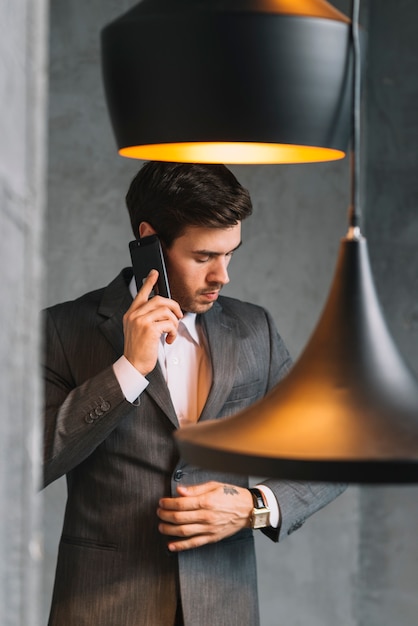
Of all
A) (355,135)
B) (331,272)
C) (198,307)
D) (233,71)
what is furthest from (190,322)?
(331,272)

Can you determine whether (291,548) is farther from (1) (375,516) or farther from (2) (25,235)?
(2) (25,235)

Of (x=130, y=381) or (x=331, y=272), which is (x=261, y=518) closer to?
(x=130, y=381)

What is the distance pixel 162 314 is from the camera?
2.12 metres

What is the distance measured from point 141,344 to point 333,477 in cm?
127

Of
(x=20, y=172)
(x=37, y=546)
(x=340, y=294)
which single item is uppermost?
(x=20, y=172)

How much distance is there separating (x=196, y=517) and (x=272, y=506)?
8.0 inches

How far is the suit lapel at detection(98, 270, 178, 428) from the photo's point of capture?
2196 mm

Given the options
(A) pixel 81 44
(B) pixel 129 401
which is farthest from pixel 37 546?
(A) pixel 81 44

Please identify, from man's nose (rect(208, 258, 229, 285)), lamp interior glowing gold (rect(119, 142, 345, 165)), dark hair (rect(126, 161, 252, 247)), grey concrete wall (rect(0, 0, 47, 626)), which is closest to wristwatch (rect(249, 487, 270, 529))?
man's nose (rect(208, 258, 229, 285))

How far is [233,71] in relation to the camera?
3.62 feet

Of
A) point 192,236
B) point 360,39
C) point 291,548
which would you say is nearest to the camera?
point 360,39

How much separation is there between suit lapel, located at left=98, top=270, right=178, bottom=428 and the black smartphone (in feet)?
0.23

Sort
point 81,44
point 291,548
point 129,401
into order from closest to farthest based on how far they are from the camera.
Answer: point 129,401 → point 81,44 → point 291,548

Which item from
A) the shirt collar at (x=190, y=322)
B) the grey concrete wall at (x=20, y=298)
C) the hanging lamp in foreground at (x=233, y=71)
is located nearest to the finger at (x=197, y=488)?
the shirt collar at (x=190, y=322)
